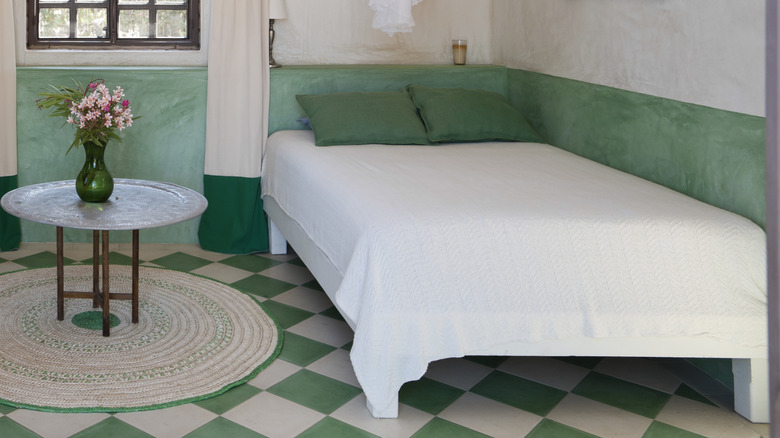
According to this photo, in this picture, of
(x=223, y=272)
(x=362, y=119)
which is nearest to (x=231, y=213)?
(x=223, y=272)

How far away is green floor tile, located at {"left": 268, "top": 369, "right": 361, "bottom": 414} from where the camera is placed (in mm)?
2633

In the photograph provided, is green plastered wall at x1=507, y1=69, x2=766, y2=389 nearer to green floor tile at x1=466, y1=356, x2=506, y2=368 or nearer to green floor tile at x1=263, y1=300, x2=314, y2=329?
green floor tile at x1=466, y1=356, x2=506, y2=368

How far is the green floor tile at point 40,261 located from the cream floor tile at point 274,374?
169 cm

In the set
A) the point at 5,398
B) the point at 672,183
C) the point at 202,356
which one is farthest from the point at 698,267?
the point at 5,398

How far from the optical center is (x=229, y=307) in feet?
11.5

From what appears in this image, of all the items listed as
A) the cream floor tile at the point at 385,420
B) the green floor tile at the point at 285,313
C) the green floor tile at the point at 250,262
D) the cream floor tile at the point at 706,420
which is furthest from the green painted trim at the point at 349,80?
the cream floor tile at the point at 706,420

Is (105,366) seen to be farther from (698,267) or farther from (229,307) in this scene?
(698,267)

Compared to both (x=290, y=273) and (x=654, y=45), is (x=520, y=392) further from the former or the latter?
(x=290, y=273)

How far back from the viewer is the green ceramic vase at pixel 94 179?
3.10 m

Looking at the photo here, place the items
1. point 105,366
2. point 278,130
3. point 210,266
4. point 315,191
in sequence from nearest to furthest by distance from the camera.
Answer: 1. point 105,366
2. point 315,191
3. point 210,266
4. point 278,130

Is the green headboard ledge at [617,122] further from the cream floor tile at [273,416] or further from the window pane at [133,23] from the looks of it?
the cream floor tile at [273,416]

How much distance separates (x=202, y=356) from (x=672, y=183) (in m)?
1.93

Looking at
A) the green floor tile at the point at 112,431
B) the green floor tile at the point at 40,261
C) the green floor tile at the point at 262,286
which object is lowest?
the green floor tile at the point at 112,431

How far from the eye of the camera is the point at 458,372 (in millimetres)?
2914
